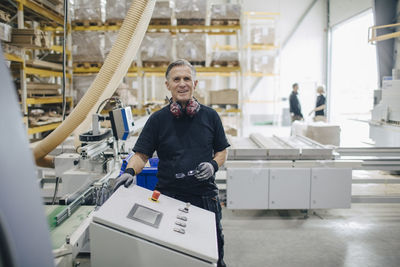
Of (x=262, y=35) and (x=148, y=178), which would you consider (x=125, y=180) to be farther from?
(x=262, y=35)

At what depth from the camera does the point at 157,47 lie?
260 inches

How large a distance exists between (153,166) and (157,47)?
3.88 metres

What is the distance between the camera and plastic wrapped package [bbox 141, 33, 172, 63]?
6566 millimetres

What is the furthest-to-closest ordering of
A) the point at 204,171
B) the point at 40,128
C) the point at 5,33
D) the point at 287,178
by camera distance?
the point at 40,128 < the point at 5,33 < the point at 287,178 < the point at 204,171

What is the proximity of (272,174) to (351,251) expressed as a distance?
1.24 metres

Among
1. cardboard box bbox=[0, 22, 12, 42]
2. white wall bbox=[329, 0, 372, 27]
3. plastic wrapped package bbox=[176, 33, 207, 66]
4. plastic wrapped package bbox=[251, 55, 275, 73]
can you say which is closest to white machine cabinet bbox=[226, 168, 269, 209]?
plastic wrapped package bbox=[176, 33, 207, 66]

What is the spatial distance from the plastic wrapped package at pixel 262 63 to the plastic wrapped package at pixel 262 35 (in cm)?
75

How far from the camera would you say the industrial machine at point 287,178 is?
13.9 ft

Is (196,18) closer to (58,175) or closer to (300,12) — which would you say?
(58,175)

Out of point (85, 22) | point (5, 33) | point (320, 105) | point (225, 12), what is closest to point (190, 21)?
point (225, 12)

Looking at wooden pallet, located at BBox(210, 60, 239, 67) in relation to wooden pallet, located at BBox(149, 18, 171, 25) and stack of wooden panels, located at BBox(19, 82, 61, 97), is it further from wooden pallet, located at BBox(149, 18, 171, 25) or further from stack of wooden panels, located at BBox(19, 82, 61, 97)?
stack of wooden panels, located at BBox(19, 82, 61, 97)

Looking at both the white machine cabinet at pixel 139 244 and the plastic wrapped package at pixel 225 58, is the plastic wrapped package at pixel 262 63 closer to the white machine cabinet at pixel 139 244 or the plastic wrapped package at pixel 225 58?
the plastic wrapped package at pixel 225 58

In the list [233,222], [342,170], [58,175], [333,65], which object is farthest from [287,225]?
[333,65]

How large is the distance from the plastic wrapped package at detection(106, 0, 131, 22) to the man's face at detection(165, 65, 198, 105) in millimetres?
4919
